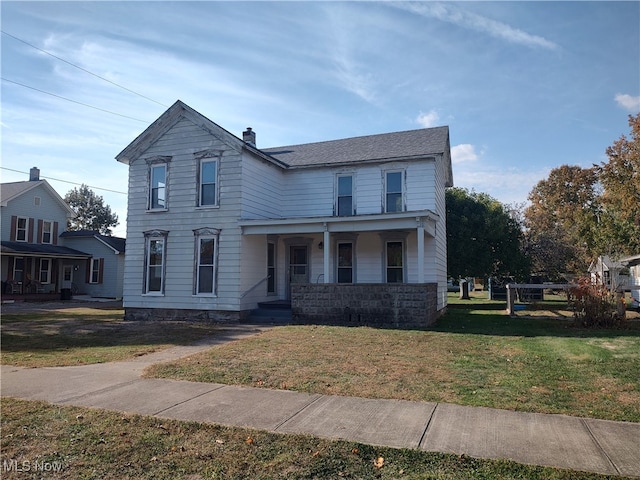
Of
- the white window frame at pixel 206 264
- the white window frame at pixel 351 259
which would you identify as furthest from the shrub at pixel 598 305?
the white window frame at pixel 206 264

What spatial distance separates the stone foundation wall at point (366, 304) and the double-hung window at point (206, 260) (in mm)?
3226

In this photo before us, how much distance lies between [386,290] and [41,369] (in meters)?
9.16

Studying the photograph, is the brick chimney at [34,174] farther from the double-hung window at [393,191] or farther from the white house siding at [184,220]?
the double-hung window at [393,191]

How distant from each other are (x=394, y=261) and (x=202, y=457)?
13.7 m

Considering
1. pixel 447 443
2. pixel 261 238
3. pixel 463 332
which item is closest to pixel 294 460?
pixel 447 443

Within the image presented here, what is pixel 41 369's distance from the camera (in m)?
8.22

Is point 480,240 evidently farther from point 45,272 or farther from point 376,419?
point 45,272

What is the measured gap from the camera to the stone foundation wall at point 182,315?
632 inches

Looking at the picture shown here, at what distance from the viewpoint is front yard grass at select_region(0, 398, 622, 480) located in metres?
3.88

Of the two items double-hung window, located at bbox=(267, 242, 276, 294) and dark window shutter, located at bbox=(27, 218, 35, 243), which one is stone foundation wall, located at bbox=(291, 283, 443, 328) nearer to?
double-hung window, located at bbox=(267, 242, 276, 294)

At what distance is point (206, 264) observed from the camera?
16.7 m

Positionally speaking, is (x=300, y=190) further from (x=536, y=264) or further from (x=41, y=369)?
(x=536, y=264)

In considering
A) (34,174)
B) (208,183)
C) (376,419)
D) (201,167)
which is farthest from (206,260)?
(34,174)

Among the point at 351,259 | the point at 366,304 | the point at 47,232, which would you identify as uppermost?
the point at 47,232
